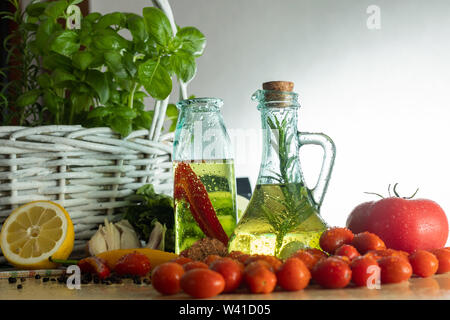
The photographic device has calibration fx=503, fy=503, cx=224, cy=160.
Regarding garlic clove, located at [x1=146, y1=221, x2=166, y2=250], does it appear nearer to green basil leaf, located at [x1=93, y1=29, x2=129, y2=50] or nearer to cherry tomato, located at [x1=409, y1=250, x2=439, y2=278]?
green basil leaf, located at [x1=93, y1=29, x2=129, y2=50]

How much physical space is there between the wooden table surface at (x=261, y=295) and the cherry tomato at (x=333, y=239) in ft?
0.27

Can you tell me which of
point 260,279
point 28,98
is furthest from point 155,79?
point 260,279

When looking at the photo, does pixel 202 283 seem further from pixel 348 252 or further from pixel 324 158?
pixel 324 158

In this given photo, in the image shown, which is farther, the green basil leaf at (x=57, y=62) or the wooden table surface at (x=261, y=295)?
the green basil leaf at (x=57, y=62)

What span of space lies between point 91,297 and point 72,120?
51 centimetres

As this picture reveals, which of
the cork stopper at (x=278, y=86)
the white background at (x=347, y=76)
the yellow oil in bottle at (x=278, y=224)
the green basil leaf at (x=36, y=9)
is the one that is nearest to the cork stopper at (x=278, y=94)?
the cork stopper at (x=278, y=86)

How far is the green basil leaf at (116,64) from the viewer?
829 millimetres

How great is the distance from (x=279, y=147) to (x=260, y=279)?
0.69 ft

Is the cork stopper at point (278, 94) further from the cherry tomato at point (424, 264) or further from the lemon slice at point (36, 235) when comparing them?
the lemon slice at point (36, 235)

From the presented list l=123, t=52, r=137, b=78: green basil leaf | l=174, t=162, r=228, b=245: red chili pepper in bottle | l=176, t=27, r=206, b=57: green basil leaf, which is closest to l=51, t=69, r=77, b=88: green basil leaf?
l=123, t=52, r=137, b=78: green basil leaf

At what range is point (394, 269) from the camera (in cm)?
49

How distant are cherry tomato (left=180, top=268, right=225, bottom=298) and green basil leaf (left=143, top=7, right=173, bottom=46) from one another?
1.59 feet

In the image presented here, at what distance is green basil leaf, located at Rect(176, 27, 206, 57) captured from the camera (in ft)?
2.82
